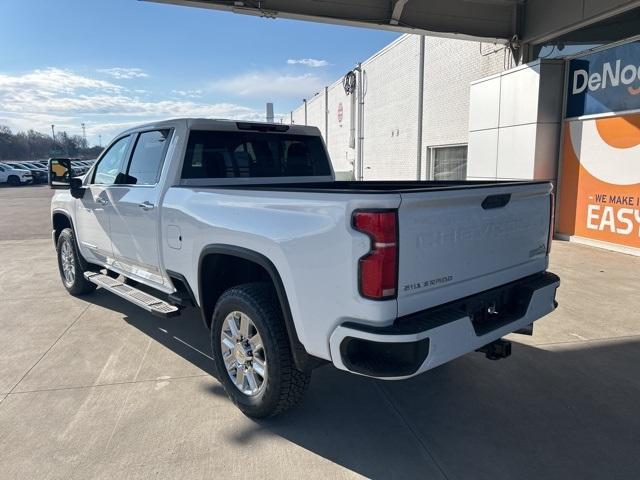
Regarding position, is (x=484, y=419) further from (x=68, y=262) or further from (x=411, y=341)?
(x=68, y=262)

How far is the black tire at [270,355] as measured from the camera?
2961 mm

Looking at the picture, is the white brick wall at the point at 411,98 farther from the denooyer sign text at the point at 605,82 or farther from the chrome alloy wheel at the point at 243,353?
the chrome alloy wheel at the point at 243,353

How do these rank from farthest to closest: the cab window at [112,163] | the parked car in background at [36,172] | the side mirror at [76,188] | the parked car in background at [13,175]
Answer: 1. the parked car in background at [36,172]
2. the parked car in background at [13,175]
3. the side mirror at [76,188]
4. the cab window at [112,163]

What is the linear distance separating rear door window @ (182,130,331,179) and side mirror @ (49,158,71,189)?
2232 millimetres

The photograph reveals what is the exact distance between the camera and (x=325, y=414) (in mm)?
3330

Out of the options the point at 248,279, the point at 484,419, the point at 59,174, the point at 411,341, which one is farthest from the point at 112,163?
the point at 484,419

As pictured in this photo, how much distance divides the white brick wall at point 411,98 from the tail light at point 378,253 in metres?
10.6

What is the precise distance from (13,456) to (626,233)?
8.95 metres

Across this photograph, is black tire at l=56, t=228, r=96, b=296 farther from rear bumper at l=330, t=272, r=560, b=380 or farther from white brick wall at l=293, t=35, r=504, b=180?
white brick wall at l=293, t=35, r=504, b=180

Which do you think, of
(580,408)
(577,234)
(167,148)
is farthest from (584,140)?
(167,148)

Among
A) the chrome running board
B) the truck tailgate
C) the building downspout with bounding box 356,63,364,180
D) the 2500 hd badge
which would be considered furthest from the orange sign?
→ the building downspout with bounding box 356,63,364,180

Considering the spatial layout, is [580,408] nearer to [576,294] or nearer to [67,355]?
[576,294]

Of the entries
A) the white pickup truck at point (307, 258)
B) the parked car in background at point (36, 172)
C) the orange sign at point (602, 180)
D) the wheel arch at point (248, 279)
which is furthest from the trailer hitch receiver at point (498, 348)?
the parked car in background at point (36, 172)

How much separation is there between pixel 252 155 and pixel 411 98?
1302 cm
